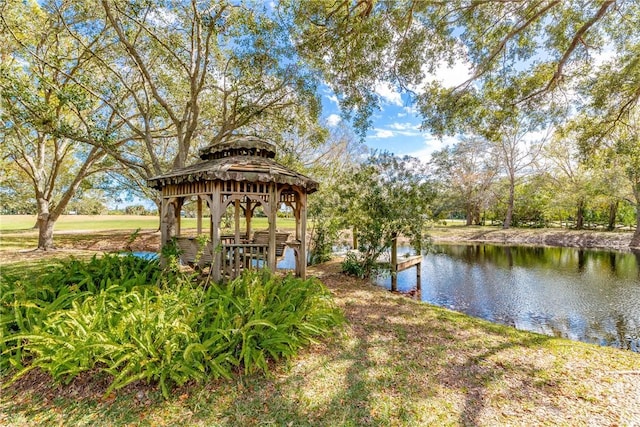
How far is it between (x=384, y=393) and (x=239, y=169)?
16.4ft

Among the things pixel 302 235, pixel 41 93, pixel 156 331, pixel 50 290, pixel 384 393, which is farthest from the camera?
pixel 41 93

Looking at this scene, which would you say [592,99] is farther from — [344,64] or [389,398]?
[389,398]

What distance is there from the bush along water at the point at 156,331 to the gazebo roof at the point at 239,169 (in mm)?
2334

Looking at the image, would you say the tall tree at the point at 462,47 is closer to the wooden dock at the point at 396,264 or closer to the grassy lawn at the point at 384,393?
the wooden dock at the point at 396,264

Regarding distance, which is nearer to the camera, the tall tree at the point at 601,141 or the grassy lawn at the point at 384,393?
the grassy lawn at the point at 384,393

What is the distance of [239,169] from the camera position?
6.45 m

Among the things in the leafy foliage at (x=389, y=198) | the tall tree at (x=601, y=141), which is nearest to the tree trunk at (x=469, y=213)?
the tall tree at (x=601, y=141)

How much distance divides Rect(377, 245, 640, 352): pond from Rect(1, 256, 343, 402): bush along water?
7452 millimetres

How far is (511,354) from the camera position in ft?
15.2

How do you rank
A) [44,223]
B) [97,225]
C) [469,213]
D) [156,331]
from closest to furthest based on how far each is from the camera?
[156,331] → [44,223] → [97,225] → [469,213]

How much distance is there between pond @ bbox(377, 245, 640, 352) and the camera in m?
8.44

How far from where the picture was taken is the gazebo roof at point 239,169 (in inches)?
243

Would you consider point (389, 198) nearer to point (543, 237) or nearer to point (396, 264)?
point (396, 264)

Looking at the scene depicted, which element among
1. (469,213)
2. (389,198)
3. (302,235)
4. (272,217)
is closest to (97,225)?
(302,235)
